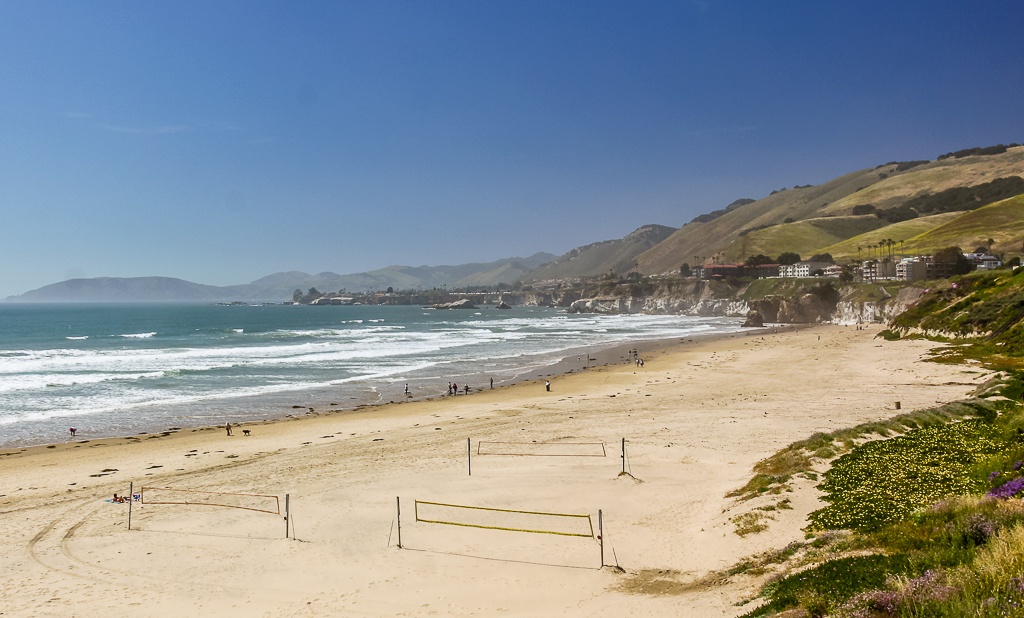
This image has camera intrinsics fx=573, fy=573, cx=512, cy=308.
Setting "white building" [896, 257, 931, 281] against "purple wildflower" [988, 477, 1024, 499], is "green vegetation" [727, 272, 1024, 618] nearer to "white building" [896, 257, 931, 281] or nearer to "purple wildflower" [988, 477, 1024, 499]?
"purple wildflower" [988, 477, 1024, 499]

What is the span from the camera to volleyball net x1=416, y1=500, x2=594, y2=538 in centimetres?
1377

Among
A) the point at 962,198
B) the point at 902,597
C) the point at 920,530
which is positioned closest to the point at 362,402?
the point at 920,530

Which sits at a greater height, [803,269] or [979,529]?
[803,269]

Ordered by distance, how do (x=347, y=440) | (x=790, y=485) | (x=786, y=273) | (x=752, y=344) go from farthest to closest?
(x=786, y=273), (x=752, y=344), (x=347, y=440), (x=790, y=485)

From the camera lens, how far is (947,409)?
1834 cm

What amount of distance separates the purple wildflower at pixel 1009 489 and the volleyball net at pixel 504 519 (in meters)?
7.52

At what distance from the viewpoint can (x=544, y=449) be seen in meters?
22.0

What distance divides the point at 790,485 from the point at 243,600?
12.3m

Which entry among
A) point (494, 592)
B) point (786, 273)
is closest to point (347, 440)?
point (494, 592)

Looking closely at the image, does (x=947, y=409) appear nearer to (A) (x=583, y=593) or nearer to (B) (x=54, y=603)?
(A) (x=583, y=593)

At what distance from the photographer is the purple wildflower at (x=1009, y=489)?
8935 millimetres

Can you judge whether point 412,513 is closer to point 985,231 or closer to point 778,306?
point 778,306

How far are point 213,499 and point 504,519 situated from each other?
9431 mm

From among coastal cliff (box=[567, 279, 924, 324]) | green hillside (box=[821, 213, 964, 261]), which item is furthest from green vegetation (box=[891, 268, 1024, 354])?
green hillside (box=[821, 213, 964, 261])
